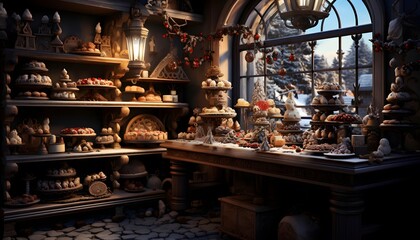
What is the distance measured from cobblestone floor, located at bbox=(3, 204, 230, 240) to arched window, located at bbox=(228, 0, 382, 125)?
5.69 feet

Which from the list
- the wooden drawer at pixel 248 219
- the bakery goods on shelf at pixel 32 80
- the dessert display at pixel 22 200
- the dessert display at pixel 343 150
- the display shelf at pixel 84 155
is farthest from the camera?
the bakery goods on shelf at pixel 32 80

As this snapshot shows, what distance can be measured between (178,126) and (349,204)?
11.6ft

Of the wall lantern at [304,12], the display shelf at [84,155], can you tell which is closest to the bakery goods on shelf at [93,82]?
the display shelf at [84,155]

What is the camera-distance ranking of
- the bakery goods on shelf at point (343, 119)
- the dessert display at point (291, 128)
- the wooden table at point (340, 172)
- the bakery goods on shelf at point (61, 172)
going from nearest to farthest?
the wooden table at point (340, 172) → the bakery goods on shelf at point (343, 119) → the dessert display at point (291, 128) → the bakery goods on shelf at point (61, 172)

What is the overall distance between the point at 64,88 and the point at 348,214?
347 centimetres

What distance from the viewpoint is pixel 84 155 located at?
5.22m

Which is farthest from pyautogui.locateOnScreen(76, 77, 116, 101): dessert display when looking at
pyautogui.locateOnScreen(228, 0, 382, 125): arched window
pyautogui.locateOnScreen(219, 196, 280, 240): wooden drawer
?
pyautogui.locateOnScreen(219, 196, 280, 240): wooden drawer

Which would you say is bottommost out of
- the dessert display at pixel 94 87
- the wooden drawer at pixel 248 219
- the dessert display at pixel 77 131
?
the wooden drawer at pixel 248 219

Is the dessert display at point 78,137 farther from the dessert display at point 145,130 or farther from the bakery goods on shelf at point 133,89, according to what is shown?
the bakery goods on shelf at point 133,89

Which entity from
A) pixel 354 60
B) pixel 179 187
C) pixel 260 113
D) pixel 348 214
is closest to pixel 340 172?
pixel 348 214

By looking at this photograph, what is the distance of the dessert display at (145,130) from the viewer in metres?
5.80

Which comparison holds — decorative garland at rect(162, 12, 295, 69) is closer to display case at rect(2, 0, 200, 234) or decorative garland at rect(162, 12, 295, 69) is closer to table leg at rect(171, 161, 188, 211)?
display case at rect(2, 0, 200, 234)

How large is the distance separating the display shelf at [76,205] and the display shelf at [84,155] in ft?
1.63

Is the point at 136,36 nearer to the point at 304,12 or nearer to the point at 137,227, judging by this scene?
the point at 137,227
